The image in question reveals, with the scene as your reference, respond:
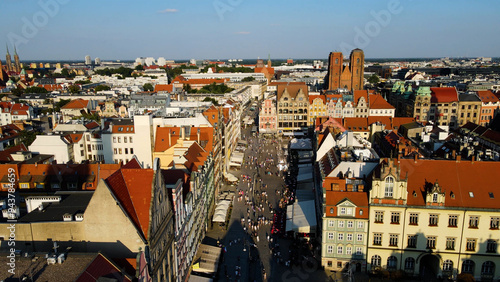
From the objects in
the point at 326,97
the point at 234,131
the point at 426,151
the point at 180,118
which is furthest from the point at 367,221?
the point at 326,97

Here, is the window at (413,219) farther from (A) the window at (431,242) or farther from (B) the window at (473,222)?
(B) the window at (473,222)

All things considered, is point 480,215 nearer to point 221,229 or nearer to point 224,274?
point 224,274

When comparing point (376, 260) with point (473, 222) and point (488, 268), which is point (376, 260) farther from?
point (488, 268)

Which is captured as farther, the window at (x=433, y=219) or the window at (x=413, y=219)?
the window at (x=413, y=219)

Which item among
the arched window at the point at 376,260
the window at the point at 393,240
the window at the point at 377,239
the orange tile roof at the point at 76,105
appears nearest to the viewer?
the window at the point at 393,240

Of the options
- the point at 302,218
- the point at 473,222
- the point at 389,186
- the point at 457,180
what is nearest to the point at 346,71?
the point at 302,218

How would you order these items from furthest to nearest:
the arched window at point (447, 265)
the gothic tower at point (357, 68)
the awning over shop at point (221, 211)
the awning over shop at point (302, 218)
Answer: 1. the gothic tower at point (357, 68)
2. the awning over shop at point (221, 211)
3. the awning over shop at point (302, 218)
4. the arched window at point (447, 265)

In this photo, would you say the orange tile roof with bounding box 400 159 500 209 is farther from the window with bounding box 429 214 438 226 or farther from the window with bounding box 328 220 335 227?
the window with bounding box 328 220 335 227

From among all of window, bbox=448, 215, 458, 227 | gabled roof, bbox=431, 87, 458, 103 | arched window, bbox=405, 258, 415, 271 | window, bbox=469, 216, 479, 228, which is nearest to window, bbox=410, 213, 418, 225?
window, bbox=448, 215, 458, 227

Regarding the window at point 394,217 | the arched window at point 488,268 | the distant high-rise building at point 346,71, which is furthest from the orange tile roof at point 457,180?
the distant high-rise building at point 346,71
